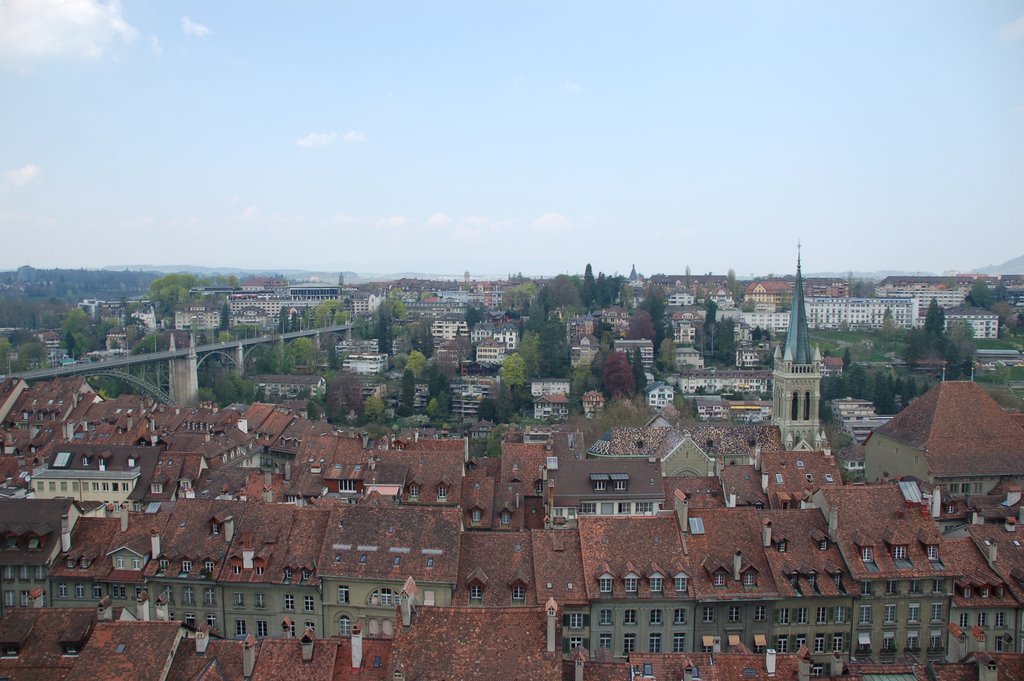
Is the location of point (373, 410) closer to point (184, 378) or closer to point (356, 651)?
point (184, 378)

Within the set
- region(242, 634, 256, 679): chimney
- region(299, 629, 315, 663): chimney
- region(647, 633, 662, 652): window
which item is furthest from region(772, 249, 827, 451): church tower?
region(242, 634, 256, 679): chimney

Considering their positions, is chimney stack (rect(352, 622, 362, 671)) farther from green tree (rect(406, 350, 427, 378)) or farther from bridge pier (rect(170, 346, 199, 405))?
green tree (rect(406, 350, 427, 378))

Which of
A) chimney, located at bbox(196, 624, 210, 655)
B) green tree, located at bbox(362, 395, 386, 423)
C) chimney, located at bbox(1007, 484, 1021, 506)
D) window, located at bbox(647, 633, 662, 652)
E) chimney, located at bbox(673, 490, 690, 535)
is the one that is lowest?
green tree, located at bbox(362, 395, 386, 423)

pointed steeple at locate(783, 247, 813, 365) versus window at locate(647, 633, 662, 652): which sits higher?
pointed steeple at locate(783, 247, 813, 365)

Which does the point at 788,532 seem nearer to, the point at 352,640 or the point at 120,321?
the point at 352,640

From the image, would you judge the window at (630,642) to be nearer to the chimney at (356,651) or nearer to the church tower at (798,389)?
the chimney at (356,651)

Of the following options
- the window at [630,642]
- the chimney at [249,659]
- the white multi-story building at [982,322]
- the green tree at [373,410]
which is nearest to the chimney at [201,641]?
the chimney at [249,659]

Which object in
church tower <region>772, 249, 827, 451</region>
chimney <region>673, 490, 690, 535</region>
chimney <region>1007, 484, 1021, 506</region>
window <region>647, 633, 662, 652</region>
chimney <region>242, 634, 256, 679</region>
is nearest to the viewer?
chimney <region>242, 634, 256, 679</region>

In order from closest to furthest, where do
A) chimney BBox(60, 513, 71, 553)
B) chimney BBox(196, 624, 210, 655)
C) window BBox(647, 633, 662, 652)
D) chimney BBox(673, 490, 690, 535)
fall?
chimney BBox(196, 624, 210, 655), window BBox(647, 633, 662, 652), chimney BBox(673, 490, 690, 535), chimney BBox(60, 513, 71, 553)
